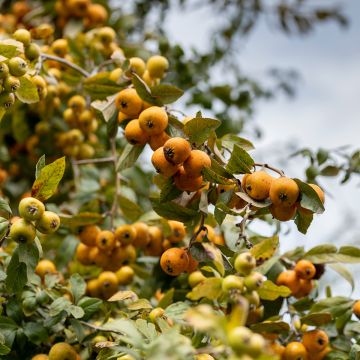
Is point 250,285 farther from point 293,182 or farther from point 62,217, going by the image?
point 62,217

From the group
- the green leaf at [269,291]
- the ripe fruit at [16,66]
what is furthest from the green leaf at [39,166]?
the green leaf at [269,291]

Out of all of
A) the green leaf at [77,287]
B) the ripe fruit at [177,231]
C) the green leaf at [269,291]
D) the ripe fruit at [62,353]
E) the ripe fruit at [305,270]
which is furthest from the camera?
the ripe fruit at [177,231]

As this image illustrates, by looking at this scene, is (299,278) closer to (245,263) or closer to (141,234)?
(141,234)

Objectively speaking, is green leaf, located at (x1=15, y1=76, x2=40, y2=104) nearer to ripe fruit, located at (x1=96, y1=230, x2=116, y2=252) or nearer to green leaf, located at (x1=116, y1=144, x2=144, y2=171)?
green leaf, located at (x1=116, y1=144, x2=144, y2=171)

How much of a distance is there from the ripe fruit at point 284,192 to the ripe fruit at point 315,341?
0.43 meters

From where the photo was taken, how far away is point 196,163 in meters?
1.31

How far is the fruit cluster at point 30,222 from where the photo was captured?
1.27 m

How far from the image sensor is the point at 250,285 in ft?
3.40

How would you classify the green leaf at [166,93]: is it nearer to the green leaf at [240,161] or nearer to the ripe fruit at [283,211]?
the green leaf at [240,161]

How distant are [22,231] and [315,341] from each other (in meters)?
0.74

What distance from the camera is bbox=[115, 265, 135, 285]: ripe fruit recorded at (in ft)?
5.87

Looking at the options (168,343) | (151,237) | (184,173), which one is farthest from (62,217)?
(168,343)

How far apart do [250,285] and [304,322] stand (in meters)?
0.55

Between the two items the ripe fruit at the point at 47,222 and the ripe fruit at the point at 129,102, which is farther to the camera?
the ripe fruit at the point at 129,102
